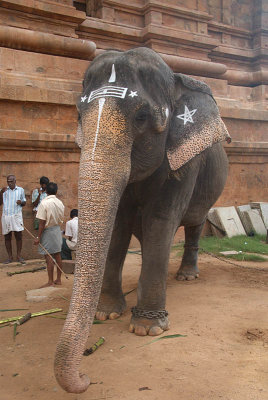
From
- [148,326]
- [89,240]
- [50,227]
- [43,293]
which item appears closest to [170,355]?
[148,326]

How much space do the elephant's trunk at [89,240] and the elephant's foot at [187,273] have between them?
121 inches

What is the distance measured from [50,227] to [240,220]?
5.60m

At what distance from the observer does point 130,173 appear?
3143 mm

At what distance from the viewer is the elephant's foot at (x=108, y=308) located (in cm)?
397

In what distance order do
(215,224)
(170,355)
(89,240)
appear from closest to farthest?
(89,240) < (170,355) < (215,224)

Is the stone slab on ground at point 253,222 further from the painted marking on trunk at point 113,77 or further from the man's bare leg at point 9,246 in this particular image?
the painted marking on trunk at point 113,77

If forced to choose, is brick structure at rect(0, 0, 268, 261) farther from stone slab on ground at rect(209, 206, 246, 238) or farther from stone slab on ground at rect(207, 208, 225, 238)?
stone slab on ground at rect(207, 208, 225, 238)

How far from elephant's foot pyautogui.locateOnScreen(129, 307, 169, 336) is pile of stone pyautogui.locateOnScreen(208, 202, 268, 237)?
6.04 meters

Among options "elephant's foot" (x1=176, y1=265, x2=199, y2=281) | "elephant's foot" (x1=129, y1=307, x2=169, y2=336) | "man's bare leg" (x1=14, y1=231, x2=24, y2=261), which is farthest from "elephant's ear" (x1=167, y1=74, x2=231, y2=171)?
"man's bare leg" (x1=14, y1=231, x2=24, y2=261)

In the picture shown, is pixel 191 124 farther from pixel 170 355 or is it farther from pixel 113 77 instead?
pixel 170 355

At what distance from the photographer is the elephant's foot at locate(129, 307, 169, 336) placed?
11.6 ft

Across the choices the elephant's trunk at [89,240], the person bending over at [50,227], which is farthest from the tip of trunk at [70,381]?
the person bending over at [50,227]

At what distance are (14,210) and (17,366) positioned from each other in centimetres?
426

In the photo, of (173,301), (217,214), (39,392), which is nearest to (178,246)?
(217,214)
